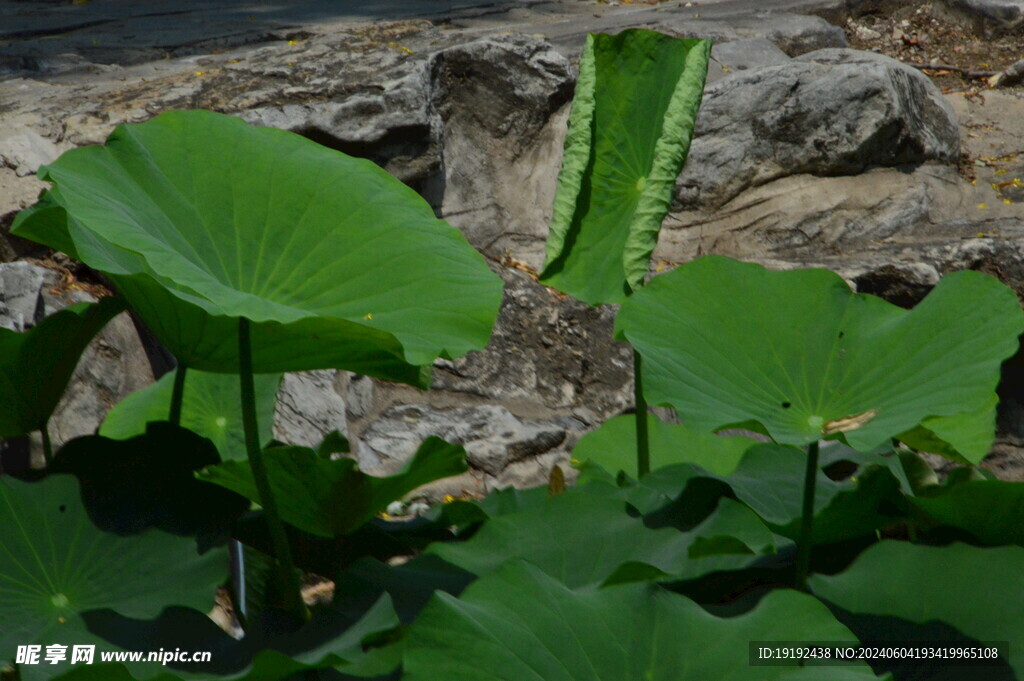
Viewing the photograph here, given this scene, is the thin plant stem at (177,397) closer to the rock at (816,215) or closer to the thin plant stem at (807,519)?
the thin plant stem at (807,519)

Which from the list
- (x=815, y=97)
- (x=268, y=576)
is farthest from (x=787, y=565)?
(x=815, y=97)

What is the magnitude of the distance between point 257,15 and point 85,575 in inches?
208

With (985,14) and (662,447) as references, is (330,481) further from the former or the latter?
(985,14)

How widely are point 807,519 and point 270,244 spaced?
0.98 m

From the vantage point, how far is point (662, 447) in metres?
2.24

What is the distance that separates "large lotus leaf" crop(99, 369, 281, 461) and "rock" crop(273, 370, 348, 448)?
103 centimetres

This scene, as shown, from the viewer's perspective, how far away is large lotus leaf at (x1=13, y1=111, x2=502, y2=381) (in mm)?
1299

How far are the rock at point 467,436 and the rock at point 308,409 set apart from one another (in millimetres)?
148

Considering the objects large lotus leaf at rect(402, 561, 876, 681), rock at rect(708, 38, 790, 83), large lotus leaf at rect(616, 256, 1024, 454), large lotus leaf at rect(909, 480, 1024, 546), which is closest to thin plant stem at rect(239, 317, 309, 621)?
large lotus leaf at rect(402, 561, 876, 681)

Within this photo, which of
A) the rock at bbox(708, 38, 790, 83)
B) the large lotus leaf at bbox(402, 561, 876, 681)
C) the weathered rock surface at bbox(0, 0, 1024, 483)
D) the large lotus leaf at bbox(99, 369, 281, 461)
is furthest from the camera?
the rock at bbox(708, 38, 790, 83)

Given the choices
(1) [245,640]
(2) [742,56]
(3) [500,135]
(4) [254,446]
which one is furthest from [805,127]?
(1) [245,640]

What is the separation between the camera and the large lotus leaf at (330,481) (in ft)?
4.84

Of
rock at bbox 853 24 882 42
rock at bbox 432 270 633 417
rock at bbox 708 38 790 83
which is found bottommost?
rock at bbox 432 270 633 417

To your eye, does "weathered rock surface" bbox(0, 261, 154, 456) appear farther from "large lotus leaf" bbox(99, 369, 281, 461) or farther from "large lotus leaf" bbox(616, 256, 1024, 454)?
"large lotus leaf" bbox(616, 256, 1024, 454)
